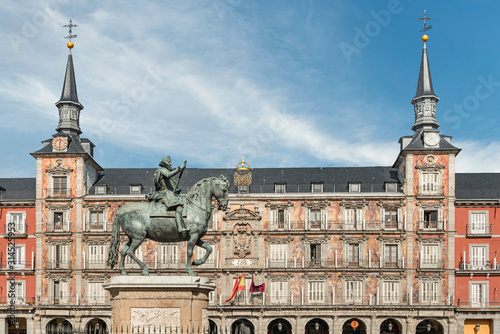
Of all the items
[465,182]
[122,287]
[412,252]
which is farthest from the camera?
[465,182]

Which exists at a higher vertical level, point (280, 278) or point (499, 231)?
point (499, 231)

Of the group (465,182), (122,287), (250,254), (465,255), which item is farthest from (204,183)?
(465,182)

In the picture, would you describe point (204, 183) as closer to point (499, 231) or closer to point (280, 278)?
point (280, 278)

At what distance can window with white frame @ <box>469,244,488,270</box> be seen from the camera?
68.7 meters

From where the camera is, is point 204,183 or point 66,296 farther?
point 66,296

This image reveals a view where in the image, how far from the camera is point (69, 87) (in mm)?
75562

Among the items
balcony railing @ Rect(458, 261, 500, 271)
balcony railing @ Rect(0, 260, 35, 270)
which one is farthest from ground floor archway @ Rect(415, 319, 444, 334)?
balcony railing @ Rect(0, 260, 35, 270)

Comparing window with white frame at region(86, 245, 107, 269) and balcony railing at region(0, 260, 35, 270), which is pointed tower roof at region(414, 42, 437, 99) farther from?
balcony railing at region(0, 260, 35, 270)

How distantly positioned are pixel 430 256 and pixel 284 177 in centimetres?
1730

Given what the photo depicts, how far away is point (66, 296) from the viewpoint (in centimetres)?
6912

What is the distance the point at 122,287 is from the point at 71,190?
51.6 m

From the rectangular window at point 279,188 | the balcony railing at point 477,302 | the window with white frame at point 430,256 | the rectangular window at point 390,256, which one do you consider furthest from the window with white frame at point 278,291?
the balcony railing at point 477,302

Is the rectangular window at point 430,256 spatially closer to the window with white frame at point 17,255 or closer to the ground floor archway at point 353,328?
the ground floor archway at point 353,328

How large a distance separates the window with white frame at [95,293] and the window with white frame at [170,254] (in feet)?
22.0
